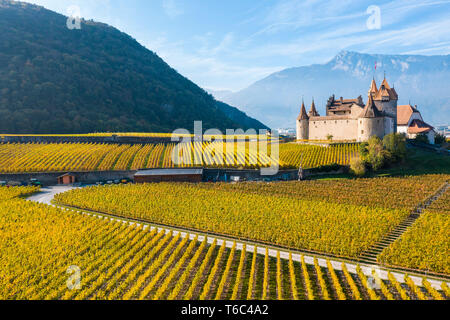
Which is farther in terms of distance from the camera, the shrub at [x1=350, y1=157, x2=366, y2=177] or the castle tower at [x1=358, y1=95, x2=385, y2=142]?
the castle tower at [x1=358, y1=95, x2=385, y2=142]

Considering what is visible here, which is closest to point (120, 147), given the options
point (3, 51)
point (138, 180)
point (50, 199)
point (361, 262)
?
point (138, 180)

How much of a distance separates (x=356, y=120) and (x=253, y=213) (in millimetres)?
38824

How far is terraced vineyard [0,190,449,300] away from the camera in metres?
16.3

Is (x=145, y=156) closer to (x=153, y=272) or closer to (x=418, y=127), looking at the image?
(x=153, y=272)

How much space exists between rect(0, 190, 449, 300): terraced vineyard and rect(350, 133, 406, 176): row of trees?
2768 centimetres

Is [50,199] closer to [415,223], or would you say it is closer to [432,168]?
[415,223]

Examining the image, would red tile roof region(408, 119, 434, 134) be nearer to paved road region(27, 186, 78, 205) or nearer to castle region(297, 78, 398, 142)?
castle region(297, 78, 398, 142)

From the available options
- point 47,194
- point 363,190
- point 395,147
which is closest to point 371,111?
point 395,147

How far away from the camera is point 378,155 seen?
4359 cm

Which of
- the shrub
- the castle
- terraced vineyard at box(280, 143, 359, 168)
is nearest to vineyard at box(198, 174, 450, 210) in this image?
the shrub

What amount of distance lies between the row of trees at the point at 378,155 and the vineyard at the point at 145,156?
2.85m

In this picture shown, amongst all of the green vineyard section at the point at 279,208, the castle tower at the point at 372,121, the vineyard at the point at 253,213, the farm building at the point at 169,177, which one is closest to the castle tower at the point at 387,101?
the castle tower at the point at 372,121

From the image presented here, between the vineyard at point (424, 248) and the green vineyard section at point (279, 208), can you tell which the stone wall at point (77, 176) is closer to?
the green vineyard section at point (279, 208)
